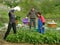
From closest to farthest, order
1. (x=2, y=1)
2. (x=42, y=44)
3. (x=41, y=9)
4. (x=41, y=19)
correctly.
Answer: (x=42, y=44) < (x=41, y=19) < (x=41, y=9) < (x=2, y=1)

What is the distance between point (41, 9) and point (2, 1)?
611 cm

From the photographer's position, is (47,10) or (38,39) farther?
(47,10)

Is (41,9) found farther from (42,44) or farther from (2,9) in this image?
(42,44)

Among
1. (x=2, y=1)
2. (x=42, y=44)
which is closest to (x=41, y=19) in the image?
(x=42, y=44)

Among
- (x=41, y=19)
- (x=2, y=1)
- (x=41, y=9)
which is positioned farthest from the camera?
(x=2, y=1)

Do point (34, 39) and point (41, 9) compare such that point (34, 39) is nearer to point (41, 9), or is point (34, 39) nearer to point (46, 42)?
point (46, 42)

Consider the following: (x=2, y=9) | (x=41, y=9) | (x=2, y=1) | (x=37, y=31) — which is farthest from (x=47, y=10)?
(x=37, y=31)

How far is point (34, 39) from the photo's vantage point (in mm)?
12484

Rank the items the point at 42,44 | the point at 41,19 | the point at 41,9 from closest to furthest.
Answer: the point at 42,44
the point at 41,19
the point at 41,9

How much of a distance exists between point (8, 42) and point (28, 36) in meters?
0.91

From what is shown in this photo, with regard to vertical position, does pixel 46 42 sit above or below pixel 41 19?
below

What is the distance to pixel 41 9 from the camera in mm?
23359

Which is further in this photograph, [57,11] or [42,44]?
[57,11]

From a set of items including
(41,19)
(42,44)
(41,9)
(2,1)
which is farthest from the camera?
(2,1)
